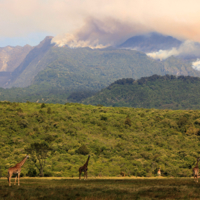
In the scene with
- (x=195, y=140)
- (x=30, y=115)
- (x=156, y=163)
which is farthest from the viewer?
(x=30, y=115)

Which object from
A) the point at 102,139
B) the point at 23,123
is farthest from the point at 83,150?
the point at 23,123

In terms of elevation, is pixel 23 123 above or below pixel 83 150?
above

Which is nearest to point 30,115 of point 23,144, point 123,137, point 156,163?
point 23,144

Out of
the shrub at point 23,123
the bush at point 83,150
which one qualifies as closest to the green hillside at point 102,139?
the bush at point 83,150

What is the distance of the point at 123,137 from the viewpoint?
263 ft

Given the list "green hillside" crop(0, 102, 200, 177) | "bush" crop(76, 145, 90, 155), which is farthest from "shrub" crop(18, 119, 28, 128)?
"bush" crop(76, 145, 90, 155)

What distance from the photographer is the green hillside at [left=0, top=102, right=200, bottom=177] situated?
53062mm

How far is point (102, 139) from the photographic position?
77500 millimetres

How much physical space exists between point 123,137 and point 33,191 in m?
63.5

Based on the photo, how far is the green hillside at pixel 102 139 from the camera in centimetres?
5306

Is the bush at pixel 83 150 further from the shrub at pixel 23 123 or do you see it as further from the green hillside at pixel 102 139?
the shrub at pixel 23 123

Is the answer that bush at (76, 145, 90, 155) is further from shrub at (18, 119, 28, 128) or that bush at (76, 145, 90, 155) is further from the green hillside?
shrub at (18, 119, 28, 128)

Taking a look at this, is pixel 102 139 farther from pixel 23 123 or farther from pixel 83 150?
pixel 23 123

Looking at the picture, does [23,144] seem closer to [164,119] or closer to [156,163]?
[156,163]
